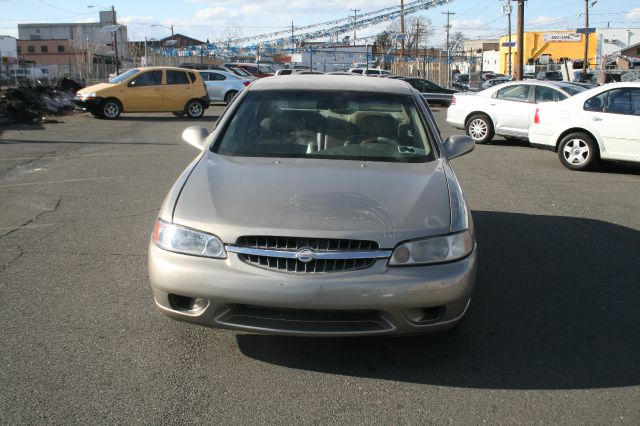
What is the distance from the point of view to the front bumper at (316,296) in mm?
3385

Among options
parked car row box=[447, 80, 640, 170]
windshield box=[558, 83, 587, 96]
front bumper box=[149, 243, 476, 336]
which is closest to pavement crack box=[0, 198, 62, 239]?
front bumper box=[149, 243, 476, 336]

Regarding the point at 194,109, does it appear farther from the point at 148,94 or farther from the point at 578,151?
the point at 578,151

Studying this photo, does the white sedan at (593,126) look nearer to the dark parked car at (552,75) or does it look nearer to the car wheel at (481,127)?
the car wheel at (481,127)

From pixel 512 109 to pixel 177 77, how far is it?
1171 centimetres

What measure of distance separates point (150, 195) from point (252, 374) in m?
5.51

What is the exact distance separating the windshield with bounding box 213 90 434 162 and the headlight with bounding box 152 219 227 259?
1.06m

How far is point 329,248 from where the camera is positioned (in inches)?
137

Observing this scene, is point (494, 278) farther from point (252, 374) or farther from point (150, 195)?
point (150, 195)

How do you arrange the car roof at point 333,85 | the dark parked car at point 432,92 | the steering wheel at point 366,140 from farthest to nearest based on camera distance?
the dark parked car at point 432,92 → the car roof at point 333,85 → the steering wheel at point 366,140

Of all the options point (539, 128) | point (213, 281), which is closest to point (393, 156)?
point (213, 281)

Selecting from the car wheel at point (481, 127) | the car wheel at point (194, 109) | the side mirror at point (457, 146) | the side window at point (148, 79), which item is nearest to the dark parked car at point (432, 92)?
the car wheel at point (194, 109)

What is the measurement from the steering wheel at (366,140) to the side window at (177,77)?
724 inches

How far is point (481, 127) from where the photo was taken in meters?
16.2

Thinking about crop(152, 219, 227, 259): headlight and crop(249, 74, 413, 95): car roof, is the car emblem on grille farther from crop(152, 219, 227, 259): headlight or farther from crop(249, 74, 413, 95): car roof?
crop(249, 74, 413, 95): car roof
